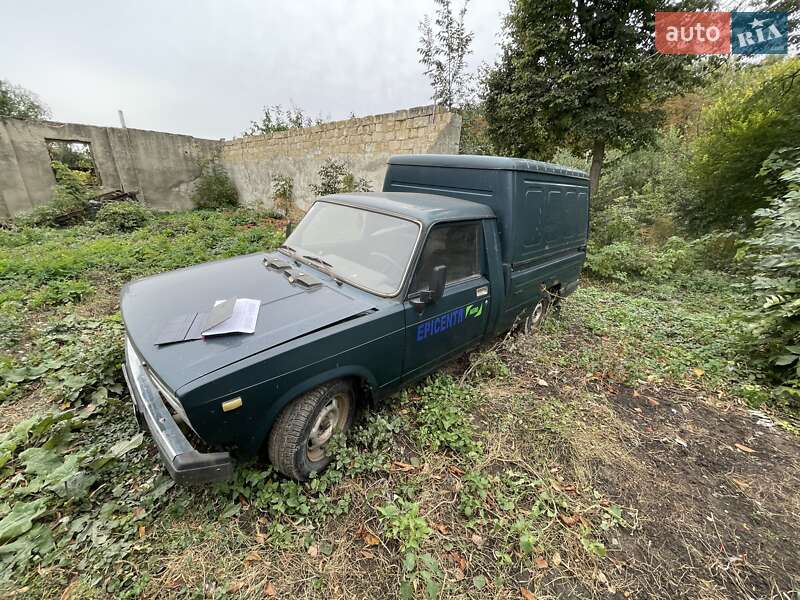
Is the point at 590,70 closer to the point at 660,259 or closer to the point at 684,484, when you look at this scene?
the point at 660,259

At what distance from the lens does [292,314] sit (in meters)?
2.06

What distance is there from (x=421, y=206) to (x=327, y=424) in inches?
71.1

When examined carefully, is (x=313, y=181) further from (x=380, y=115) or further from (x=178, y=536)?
(x=178, y=536)

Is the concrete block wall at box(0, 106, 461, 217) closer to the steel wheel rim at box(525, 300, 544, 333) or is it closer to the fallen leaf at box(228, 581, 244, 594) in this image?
the steel wheel rim at box(525, 300, 544, 333)

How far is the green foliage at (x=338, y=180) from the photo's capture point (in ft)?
25.6

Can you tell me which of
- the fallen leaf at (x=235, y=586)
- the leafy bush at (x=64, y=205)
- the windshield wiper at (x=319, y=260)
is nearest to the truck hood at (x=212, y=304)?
the windshield wiper at (x=319, y=260)

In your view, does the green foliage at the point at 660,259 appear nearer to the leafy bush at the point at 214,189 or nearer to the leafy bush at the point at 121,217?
the leafy bush at the point at 121,217

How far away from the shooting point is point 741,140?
768 centimetres

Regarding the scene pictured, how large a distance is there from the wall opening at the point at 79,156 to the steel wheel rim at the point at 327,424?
39.7ft

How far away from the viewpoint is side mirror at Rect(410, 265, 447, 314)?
2268mm

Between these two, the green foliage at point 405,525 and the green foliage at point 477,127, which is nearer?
the green foliage at point 405,525

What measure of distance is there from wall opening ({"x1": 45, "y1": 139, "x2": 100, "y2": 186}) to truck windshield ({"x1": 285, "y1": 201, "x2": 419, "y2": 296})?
36.1 ft

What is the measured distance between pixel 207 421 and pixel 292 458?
601 mm

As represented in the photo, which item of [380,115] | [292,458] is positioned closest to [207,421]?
[292,458]
